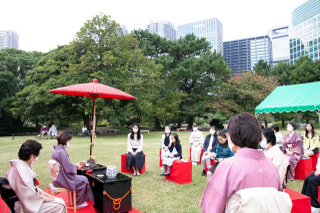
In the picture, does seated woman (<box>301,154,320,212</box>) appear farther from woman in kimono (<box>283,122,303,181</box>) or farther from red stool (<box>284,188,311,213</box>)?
woman in kimono (<box>283,122,303,181</box>)

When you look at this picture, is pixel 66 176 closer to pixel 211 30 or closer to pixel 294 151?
pixel 294 151

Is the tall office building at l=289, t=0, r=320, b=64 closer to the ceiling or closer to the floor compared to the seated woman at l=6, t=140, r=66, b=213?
closer to the ceiling

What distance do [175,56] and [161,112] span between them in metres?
8.73

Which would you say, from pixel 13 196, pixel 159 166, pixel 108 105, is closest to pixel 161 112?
pixel 108 105

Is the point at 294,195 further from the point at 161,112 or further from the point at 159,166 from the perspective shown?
the point at 161,112

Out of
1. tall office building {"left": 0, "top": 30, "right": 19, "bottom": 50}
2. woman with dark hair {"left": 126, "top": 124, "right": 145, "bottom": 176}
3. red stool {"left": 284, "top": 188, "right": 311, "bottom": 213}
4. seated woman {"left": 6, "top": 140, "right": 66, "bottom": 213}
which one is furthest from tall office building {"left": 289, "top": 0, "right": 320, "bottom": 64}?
seated woman {"left": 6, "top": 140, "right": 66, "bottom": 213}

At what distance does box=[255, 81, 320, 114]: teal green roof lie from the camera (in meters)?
8.97

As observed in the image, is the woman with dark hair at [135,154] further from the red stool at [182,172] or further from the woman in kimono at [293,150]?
the woman in kimono at [293,150]

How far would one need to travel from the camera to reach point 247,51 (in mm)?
103000

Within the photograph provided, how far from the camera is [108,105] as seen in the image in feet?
70.4

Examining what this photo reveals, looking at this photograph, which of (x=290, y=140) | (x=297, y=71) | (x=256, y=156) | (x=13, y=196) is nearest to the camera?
(x=256, y=156)

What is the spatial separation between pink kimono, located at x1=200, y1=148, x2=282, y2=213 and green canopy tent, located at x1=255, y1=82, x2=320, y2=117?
27.9 feet

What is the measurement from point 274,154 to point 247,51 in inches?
4273

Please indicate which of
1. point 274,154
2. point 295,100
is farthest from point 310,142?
point 274,154
